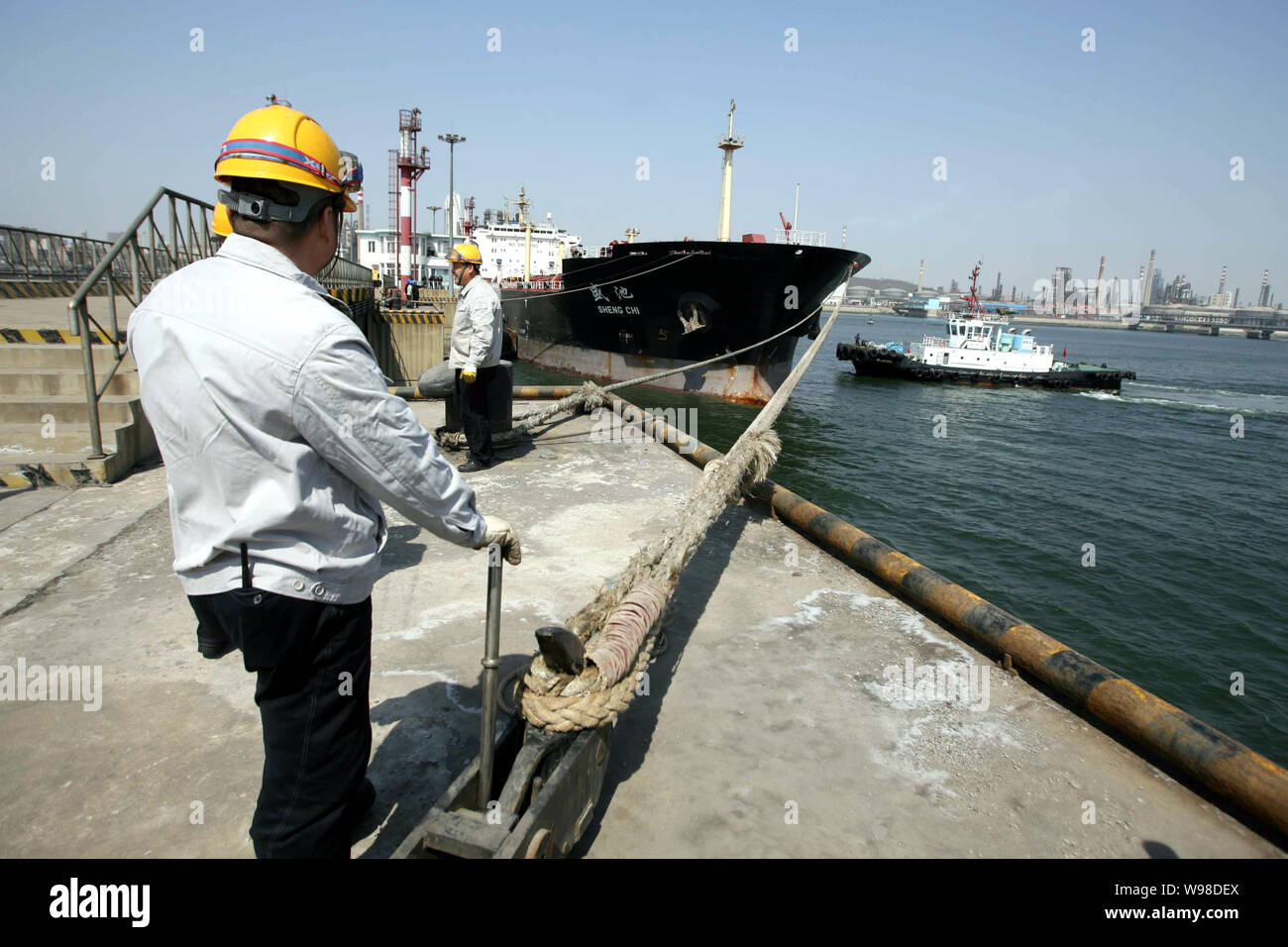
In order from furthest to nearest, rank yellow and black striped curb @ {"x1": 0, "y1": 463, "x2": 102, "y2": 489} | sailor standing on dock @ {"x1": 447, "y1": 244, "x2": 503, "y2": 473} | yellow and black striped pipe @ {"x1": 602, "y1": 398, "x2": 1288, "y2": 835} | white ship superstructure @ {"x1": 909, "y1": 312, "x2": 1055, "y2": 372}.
A: white ship superstructure @ {"x1": 909, "y1": 312, "x2": 1055, "y2": 372} → sailor standing on dock @ {"x1": 447, "y1": 244, "x2": 503, "y2": 473} → yellow and black striped curb @ {"x1": 0, "y1": 463, "x2": 102, "y2": 489} → yellow and black striped pipe @ {"x1": 602, "y1": 398, "x2": 1288, "y2": 835}

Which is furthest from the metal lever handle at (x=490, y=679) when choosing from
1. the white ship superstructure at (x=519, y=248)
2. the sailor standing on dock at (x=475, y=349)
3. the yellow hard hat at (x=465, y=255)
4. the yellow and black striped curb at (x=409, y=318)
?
the white ship superstructure at (x=519, y=248)

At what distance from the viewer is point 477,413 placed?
6.30 m

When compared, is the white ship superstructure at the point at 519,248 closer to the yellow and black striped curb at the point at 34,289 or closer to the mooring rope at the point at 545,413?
the yellow and black striped curb at the point at 34,289

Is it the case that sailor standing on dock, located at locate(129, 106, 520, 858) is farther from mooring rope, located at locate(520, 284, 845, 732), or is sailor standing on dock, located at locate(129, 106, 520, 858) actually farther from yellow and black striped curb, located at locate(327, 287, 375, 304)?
yellow and black striped curb, located at locate(327, 287, 375, 304)

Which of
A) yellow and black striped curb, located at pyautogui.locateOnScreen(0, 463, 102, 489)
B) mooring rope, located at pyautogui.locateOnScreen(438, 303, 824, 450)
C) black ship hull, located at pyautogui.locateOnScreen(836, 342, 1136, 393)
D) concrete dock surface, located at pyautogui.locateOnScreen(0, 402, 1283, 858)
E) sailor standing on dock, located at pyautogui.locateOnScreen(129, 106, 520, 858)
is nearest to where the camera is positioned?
sailor standing on dock, located at pyautogui.locateOnScreen(129, 106, 520, 858)

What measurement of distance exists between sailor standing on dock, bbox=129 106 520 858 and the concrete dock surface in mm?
657

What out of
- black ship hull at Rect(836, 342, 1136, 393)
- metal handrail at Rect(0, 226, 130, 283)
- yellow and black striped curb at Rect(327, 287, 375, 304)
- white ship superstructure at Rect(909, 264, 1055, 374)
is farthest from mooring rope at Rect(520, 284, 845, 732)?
white ship superstructure at Rect(909, 264, 1055, 374)

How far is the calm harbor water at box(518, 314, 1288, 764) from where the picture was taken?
7.69 metres

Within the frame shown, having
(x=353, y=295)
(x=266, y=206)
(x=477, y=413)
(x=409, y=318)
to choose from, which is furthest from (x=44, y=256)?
(x=266, y=206)

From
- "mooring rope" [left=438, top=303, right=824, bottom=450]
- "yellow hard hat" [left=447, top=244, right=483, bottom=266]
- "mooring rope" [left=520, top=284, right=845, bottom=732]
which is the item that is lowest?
"mooring rope" [left=520, top=284, right=845, bottom=732]

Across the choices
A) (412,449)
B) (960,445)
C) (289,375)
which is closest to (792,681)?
(412,449)

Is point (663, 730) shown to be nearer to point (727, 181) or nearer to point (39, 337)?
point (39, 337)
